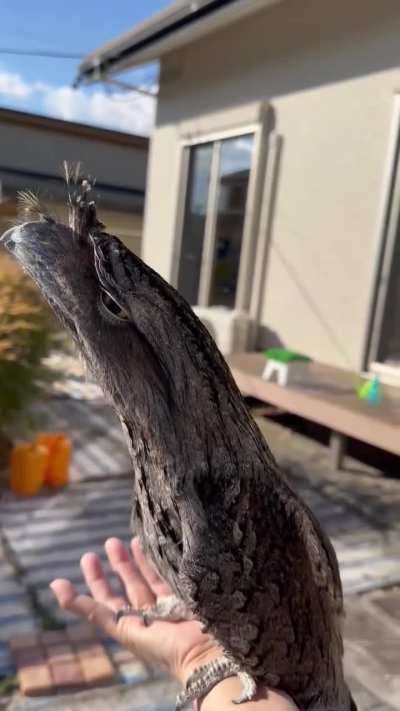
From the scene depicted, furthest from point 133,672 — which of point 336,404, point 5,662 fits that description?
point 336,404

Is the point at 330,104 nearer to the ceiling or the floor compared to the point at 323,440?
nearer to the ceiling

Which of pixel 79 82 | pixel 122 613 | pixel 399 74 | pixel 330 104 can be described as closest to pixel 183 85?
pixel 79 82

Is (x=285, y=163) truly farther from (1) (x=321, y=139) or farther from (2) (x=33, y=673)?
(2) (x=33, y=673)

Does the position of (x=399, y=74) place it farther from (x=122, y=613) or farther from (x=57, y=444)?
(x=122, y=613)

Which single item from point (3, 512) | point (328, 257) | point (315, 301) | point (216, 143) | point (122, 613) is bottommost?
point (3, 512)

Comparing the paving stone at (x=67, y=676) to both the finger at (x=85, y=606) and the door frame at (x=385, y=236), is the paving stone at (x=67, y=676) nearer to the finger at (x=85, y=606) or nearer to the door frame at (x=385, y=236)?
the finger at (x=85, y=606)

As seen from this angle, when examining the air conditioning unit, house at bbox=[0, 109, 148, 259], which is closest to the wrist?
the air conditioning unit
